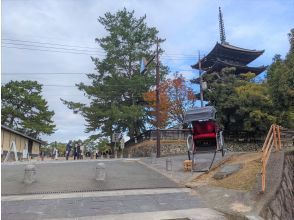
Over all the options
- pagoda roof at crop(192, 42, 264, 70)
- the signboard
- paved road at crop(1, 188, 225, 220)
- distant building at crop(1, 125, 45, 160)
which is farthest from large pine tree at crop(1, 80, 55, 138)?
paved road at crop(1, 188, 225, 220)

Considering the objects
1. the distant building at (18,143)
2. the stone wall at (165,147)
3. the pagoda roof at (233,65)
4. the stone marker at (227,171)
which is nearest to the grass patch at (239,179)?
the stone marker at (227,171)

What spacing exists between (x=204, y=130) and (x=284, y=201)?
25.0 ft

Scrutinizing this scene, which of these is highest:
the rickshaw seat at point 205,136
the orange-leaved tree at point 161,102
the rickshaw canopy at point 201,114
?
the orange-leaved tree at point 161,102

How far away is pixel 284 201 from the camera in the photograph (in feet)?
37.2

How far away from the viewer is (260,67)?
160ft

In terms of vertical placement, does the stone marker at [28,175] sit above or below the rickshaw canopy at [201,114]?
below

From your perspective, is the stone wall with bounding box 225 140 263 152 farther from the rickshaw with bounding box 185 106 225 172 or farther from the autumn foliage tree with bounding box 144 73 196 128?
the rickshaw with bounding box 185 106 225 172

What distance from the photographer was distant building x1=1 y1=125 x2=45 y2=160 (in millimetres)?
34281

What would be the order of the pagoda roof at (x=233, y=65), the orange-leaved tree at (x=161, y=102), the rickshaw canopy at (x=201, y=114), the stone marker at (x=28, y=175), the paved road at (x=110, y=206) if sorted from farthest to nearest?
the pagoda roof at (x=233, y=65)
the orange-leaved tree at (x=161, y=102)
the rickshaw canopy at (x=201, y=114)
the stone marker at (x=28, y=175)
the paved road at (x=110, y=206)

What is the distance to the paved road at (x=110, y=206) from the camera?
32.0 ft

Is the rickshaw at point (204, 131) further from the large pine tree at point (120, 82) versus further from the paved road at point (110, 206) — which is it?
the large pine tree at point (120, 82)

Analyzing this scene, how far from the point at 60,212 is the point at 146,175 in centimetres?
652

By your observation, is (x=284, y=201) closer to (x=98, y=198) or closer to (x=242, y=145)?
(x=98, y=198)

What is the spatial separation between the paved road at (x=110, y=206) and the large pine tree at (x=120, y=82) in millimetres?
24863
